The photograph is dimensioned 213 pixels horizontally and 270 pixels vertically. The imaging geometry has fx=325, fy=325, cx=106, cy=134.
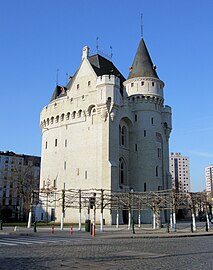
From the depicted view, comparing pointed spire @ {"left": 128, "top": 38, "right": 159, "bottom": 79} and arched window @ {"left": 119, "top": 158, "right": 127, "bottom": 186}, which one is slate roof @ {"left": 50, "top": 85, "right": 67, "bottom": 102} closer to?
pointed spire @ {"left": 128, "top": 38, "right": 159, "bottom": 79}

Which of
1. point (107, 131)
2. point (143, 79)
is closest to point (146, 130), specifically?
point (143, 79)

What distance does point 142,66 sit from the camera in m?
56.8

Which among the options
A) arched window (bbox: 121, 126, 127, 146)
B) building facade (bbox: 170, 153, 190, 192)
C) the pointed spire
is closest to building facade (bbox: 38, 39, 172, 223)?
the pointed spire

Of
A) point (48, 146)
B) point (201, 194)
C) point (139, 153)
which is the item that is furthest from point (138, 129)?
point (201, 194)

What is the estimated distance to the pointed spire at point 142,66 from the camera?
5641 cm

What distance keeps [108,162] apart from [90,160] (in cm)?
405

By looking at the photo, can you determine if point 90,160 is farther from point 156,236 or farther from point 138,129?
point 156,236

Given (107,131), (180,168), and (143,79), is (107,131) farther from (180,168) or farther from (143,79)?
(180,168)

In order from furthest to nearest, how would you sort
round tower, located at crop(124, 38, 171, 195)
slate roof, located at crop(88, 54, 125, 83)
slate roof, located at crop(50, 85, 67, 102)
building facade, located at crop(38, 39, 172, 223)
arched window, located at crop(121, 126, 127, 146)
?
slate roof, located at crop(50, 85, 67, 102)
slate roof, located at crop(88, 54, 125, 83)
arched window, located at crop(121, 126, 127, 146)
round tower, located at crop(124, 38, 171, 195)
building facade, located at crop(38, 39, 172, 223)

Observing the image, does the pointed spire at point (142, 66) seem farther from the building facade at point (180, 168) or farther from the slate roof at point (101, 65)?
the building facade at point (180, 168)

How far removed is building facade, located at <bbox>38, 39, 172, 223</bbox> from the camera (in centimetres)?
4972

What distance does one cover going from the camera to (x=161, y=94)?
2248 inches

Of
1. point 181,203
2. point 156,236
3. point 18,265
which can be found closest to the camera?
point 18,265

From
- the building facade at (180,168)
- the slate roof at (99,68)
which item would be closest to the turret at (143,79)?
the slate roof at (99,68)
